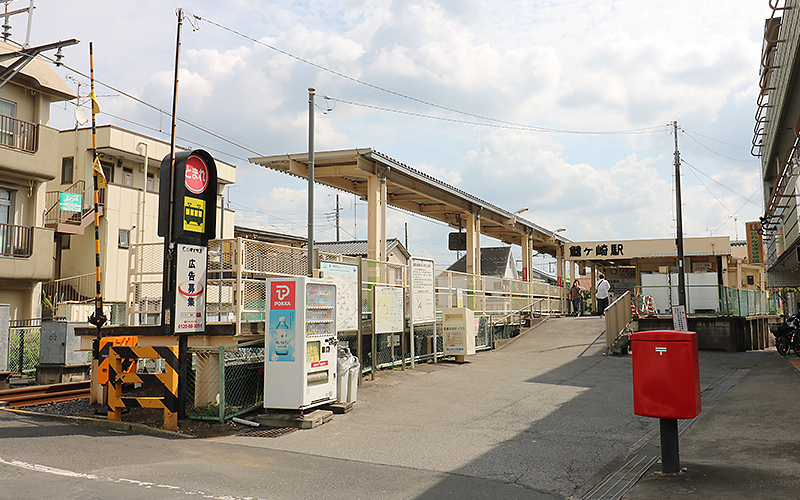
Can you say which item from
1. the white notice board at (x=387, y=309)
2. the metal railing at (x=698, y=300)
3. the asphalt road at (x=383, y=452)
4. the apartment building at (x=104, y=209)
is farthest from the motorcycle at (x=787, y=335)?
the apartment building at (x=104, y=209)

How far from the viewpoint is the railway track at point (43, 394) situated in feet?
39.3

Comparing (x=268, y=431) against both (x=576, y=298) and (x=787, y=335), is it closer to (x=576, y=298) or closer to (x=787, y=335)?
(x=787, y=335)

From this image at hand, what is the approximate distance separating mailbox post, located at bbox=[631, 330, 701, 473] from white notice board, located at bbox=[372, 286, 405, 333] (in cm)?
741

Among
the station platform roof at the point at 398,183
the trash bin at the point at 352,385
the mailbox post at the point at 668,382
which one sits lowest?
the trash bin at the point at 352,385

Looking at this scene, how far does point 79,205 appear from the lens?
27375 mm

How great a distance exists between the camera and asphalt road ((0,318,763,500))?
6203mm

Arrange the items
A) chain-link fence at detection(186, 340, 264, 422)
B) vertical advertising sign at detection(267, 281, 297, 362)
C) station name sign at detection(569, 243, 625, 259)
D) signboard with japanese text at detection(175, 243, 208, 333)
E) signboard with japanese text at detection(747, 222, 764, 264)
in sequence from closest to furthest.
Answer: signboard with japanese text at detection(175, 243, 208, 333), vertical advertising sign at detection(267, 281, 297, 362), chain-link fence at detection(186, 340, 264, 422), signboard with japanese text at detection(747, 222, 764, 264), station name sign at detection(569, 243, 625, 259)

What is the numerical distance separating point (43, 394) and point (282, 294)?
639 cm

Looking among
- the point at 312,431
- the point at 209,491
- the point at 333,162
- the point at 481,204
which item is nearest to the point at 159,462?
the point at 209,491

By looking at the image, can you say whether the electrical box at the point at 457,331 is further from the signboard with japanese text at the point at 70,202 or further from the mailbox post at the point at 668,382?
the signboard with japanese text at the point at 70,202

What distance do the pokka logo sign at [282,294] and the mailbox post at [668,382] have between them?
5.34 metres

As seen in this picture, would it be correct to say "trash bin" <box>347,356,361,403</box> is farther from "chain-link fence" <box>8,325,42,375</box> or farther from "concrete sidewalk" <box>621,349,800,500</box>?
"chain-link fence" <box>8,325,42,375</box>

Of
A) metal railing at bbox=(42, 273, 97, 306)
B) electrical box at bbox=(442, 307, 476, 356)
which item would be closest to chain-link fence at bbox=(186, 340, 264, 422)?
electrical box at bbox=(442, 307, 476, 356)

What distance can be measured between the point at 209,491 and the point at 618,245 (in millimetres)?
31616
